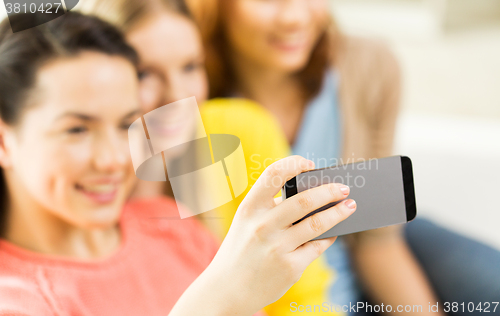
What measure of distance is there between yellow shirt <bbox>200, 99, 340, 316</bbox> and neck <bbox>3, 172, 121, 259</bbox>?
10 centimetres

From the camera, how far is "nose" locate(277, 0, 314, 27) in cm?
41

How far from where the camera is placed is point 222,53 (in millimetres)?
418

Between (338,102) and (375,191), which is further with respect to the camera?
(338,102)

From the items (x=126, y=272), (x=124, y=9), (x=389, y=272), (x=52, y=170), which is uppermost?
(x=124, y=9)

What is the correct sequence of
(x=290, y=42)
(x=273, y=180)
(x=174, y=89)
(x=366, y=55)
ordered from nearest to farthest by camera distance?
(x=273, y=180) → (x=174, y=89) → (x=290, y=42) → (x=366, y=55)

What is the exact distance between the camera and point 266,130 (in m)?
0.40

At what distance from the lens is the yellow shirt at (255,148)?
29cm

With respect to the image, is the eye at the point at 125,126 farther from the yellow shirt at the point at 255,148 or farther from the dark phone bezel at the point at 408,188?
the dark phone bezel at the point at 408,188

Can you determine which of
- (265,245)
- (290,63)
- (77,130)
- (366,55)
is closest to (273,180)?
(265,245)

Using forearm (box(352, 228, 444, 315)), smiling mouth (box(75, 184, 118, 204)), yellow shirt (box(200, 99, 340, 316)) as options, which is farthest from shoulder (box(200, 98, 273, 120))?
forearm (box(352, 228, 444, 315))

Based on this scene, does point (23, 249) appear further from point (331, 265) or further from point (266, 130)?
point (331, 265)

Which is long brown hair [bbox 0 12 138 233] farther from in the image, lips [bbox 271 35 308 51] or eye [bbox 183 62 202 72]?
lips [bbox 271 35 308 51]

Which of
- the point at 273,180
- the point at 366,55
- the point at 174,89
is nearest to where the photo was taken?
the point at 273,180

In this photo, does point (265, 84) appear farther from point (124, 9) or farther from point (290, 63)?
point (124, 9)
